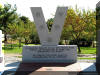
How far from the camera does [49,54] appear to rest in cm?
1520

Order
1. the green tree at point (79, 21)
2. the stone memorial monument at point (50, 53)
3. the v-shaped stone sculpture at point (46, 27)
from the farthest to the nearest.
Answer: the green tree at point (79, 21), the v-shaped stone sculpture at point (46, 27), the stone memorial monument at point (50, 53)

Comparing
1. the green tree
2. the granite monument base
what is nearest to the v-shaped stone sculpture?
the granite monument base

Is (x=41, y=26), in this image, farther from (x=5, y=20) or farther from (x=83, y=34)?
(x=5, y=20)

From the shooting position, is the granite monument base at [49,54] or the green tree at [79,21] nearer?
the granite monument base at [49,54]

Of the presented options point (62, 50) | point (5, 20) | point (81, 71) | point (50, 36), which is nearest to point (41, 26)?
point (50, 36)

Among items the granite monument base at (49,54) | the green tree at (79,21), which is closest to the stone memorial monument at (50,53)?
the granite monument base at (49,54)

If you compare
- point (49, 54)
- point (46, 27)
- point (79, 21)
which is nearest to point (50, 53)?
point (49, 54)

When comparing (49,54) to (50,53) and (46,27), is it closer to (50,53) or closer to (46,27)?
(50,53)

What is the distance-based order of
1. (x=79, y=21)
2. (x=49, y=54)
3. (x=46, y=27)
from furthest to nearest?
(x=79, y=21) < (x=46, y=27) < (x=49, y=54)

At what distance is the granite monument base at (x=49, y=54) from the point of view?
598 inches

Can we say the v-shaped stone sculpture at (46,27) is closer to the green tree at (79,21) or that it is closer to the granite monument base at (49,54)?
the granite monument base at (49,54)

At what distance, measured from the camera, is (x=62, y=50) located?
50.0 ft

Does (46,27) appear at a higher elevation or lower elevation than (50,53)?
higher

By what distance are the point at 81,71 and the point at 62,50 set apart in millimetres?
3298
